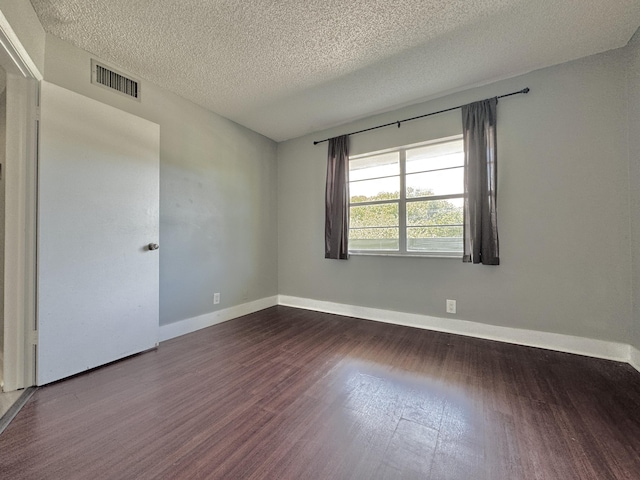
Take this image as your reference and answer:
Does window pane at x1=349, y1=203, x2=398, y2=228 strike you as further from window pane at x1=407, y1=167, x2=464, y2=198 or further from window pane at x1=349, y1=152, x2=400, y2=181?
window pane at x1=349, y1=152, x2=400, y2=181

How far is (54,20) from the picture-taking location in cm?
179

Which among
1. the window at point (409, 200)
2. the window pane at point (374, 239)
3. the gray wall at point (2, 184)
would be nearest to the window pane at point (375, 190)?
the window at point (409, 200)

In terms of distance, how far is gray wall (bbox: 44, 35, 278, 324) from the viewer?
8.04 feet

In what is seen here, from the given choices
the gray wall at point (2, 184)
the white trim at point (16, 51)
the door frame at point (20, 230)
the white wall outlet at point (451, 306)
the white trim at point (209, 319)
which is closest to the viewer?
the white trim at point (16, 51)

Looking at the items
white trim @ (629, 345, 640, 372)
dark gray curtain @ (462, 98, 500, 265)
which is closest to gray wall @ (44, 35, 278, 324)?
dark gray curtain @ (462, 98, 500, 265)

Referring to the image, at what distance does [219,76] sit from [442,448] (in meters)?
3.26

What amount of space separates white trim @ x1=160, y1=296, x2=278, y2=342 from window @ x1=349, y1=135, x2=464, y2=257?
1562 millimetres

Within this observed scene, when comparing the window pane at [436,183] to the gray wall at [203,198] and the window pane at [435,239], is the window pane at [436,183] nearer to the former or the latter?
the window pane at [435,239]

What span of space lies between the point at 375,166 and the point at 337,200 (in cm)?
66

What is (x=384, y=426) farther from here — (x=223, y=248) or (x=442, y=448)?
(x=223, y=248)

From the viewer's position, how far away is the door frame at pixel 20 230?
1650 mm

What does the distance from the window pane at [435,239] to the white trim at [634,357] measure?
4.66ft

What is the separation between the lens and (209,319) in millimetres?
2982

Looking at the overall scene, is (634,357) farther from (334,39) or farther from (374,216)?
(334,39)
